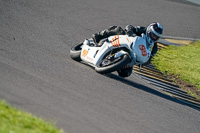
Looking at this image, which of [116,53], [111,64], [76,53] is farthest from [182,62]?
[111,64]

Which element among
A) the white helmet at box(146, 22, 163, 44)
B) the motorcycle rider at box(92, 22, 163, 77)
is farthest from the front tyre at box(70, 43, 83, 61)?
the white helmet at box(146, 22, 163, 44)

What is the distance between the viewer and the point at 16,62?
309 inches

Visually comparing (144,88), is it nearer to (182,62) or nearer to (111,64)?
(111,64)

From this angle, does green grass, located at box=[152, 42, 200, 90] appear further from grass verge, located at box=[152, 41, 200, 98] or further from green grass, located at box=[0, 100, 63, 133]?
green grass, located at box=[0, 100, 63, 133]

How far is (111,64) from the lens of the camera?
8.50 meters

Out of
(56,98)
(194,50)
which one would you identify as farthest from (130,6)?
(56,98)

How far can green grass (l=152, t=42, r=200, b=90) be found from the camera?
37.1 ft

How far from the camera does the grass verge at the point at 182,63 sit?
11023 millimetres

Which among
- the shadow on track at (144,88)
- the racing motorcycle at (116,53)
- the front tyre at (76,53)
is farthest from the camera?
the front tyre at (76,53)

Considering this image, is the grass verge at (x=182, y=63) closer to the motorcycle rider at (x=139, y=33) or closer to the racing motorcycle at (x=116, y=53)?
the motorcycle rider at (x=139, y=33)

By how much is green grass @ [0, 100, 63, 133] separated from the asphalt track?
0.31m

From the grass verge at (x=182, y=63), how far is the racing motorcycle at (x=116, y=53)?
2063mm

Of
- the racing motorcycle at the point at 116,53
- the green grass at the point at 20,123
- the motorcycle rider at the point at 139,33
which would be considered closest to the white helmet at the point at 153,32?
the motorcycle rider at the point at 139,33

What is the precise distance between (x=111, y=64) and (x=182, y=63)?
485 cm
